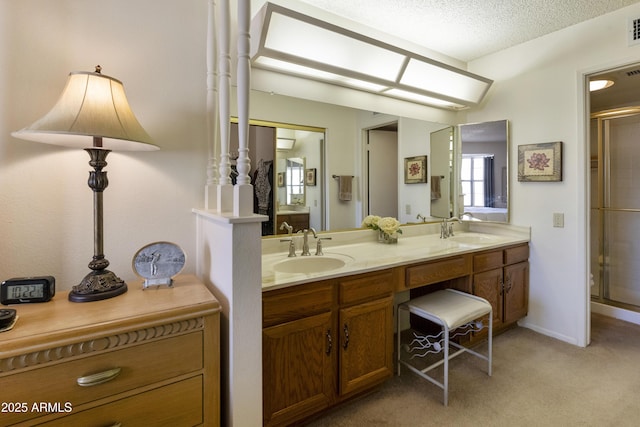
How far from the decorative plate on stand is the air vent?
125 inches

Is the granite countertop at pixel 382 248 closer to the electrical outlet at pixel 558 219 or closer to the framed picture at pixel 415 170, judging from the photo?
the electrical outlet at pixel 558 219

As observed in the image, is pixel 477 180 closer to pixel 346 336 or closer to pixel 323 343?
pixel 346 336

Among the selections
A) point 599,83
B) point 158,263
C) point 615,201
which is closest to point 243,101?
point 158,263

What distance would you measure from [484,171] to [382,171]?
1106 mm

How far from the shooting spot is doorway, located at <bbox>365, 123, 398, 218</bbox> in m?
2.49

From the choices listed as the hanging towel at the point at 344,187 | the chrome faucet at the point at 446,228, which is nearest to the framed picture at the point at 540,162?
the chrome faucet at the point at 446,228

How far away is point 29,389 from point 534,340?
10.3ft

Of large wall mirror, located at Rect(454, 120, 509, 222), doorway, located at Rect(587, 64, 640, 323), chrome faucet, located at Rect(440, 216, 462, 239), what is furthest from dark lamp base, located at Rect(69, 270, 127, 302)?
doorway, located at Rect(587, 64, 640, 323)

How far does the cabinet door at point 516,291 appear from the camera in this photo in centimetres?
253

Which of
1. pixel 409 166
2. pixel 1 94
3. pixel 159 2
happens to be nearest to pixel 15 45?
pixel 1 94

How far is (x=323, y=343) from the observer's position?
1.55 m

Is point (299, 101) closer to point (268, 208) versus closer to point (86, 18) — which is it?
point (268, 208)

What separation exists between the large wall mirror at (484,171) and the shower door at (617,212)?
143cm

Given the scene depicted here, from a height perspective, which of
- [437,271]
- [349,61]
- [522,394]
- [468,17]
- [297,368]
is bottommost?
[522,394]
